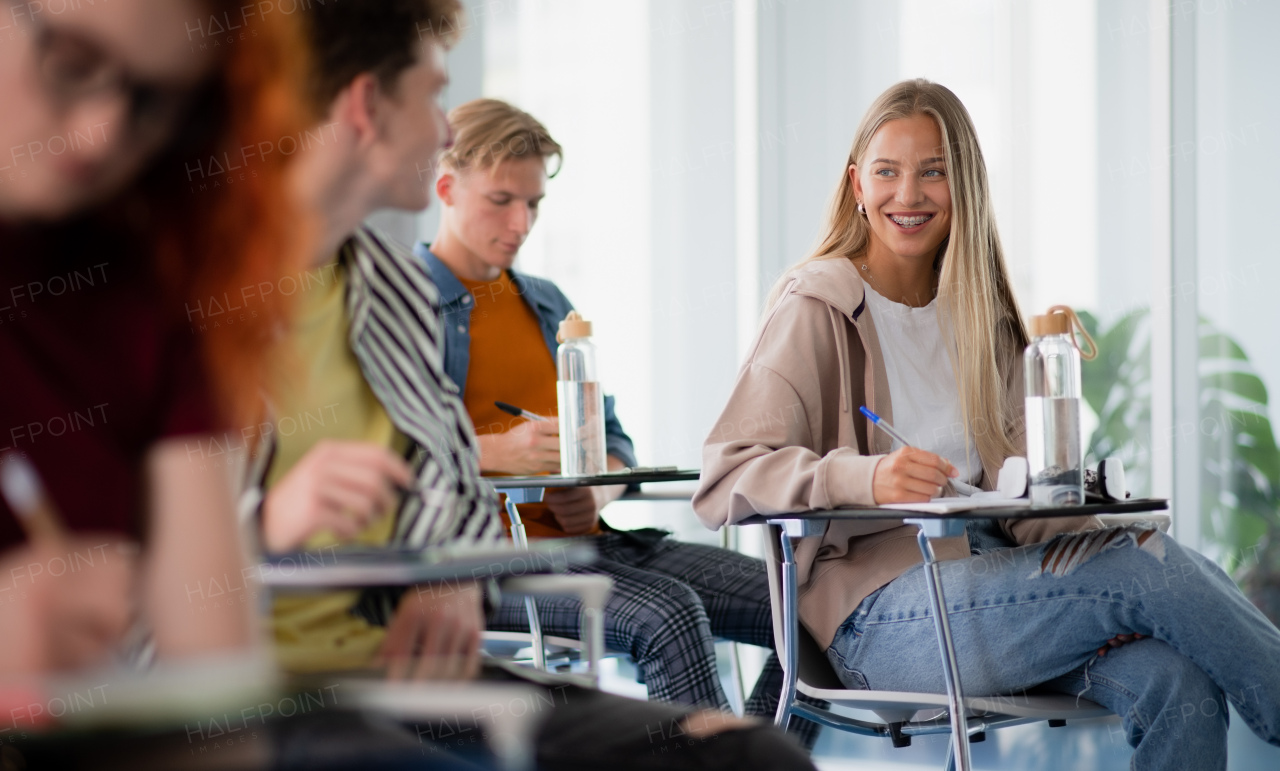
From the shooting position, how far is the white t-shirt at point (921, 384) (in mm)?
1716

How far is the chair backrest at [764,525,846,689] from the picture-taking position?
1.55 m

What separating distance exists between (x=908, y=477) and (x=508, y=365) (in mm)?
886

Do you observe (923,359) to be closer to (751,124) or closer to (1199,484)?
(1199,484)

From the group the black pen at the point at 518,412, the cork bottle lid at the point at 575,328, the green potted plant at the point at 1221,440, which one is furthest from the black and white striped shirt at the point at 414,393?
the green potted plant at the point at 1221,440

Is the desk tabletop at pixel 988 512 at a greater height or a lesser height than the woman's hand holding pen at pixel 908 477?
lesser

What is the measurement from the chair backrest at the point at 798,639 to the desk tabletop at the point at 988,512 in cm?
10

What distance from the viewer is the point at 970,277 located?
1784mm

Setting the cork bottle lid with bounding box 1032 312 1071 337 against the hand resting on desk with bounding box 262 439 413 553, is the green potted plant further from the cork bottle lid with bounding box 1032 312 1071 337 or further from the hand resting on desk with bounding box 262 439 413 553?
the hand resting on desk with bounding box 262 439 413 553

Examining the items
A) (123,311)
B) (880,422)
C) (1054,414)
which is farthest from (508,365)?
(123,311)

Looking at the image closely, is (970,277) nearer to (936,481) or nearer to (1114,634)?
(936,481)

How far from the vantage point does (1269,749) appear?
8.44 feet

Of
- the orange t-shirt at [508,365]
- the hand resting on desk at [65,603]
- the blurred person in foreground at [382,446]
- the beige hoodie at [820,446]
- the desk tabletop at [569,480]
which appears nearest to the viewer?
the hand resting on desk at [65,603]

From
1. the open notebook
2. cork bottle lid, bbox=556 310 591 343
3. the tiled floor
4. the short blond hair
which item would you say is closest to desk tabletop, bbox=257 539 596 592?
the open notebook

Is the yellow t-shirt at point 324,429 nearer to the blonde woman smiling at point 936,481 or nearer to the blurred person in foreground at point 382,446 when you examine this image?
the blurred person in foreground at point 382,446
